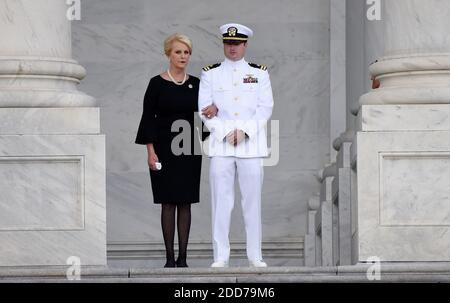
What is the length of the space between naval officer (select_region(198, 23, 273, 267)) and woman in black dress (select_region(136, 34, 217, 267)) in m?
0.30

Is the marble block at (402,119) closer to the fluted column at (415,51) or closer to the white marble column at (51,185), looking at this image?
the fluted column at (415,51)

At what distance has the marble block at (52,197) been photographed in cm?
2895

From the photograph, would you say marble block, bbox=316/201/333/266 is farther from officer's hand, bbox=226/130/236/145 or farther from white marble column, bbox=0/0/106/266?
white marble column, bbox=0/0/106/266

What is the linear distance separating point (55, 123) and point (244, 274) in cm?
310

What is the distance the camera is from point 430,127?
28.9 meters

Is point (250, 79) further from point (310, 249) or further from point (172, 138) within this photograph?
point (310, 249)

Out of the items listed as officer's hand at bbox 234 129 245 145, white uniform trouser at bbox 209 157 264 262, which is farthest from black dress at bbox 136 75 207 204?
officer's hand at bbox 234 129 245 145

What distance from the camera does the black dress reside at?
29094mm

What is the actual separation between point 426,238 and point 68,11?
5.09 metres

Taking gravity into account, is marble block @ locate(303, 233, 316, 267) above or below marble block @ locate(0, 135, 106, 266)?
below

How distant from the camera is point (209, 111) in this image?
28.9 meters

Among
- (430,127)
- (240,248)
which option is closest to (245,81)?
(430,127)

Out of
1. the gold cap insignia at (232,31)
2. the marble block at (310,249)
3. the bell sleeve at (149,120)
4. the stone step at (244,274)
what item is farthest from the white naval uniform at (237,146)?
the marble block at (310,249)

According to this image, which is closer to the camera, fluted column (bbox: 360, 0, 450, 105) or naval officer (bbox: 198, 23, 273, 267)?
naval officer (bbox: 198, 23, 273, 267)
